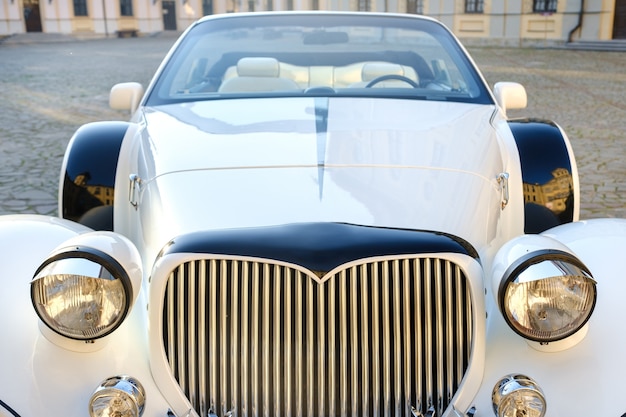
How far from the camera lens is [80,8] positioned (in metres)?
44.4

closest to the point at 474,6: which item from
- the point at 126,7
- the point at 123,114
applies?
the point at 123,114

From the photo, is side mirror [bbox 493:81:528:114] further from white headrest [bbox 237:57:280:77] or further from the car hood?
white headrest [bbox 237:57:280:77]

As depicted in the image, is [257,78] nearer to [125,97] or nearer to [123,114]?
[125,97]

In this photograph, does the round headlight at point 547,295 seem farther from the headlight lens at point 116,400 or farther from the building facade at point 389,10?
the building facade at point 389,10

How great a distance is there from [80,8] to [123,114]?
3795cm

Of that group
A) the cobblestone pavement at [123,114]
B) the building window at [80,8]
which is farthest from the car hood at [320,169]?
the building window at [80,8]

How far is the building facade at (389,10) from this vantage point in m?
27.3

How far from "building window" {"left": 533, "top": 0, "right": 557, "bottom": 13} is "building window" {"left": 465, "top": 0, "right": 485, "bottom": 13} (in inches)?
101

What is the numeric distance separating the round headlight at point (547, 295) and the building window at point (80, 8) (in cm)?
4717

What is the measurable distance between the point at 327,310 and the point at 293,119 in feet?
3.70

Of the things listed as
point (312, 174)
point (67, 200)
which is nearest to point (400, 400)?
point (312, 174)

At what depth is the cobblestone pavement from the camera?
6301 mm

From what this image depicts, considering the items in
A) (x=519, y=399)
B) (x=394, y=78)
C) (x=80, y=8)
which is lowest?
(x=519, y=399)

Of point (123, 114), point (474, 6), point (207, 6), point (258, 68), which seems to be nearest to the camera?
point (258, 68)
